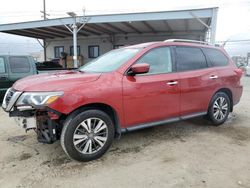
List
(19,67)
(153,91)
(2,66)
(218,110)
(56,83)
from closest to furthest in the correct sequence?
1. (56,83)
2. (153,91)
3. (218,110)
4. (2,66)
5. (19,67)

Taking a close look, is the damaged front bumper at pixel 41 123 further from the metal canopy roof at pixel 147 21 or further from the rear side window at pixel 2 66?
the metal canopy roof at pixel 147 21

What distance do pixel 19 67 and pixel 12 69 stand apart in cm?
23

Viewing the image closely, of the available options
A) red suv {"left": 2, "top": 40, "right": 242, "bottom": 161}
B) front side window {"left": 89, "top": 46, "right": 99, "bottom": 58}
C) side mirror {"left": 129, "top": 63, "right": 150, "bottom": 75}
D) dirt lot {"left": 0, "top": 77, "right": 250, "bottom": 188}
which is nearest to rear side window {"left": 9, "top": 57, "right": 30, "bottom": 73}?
dirt lot {"left": 0, "top": 77, "right": 250, "bottom": 188}

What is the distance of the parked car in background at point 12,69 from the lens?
23.2 feet

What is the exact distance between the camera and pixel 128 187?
2.71 metres

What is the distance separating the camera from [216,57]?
16.5 ft

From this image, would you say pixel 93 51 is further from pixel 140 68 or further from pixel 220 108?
pixel 140 68

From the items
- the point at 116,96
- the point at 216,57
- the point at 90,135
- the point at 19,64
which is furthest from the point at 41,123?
the point at 19,64

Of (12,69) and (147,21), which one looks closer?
(12,69)

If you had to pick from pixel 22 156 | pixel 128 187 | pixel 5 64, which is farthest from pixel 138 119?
pixel 5 64

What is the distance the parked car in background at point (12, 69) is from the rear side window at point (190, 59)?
17.2 feet

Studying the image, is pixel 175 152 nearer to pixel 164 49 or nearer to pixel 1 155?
pixel 164 49

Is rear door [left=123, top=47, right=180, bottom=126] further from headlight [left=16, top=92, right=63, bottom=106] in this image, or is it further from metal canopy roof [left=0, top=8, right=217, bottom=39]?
metal canopy roof [left=0, top=8, right=217, bottom=39]

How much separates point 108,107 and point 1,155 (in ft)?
6.00
